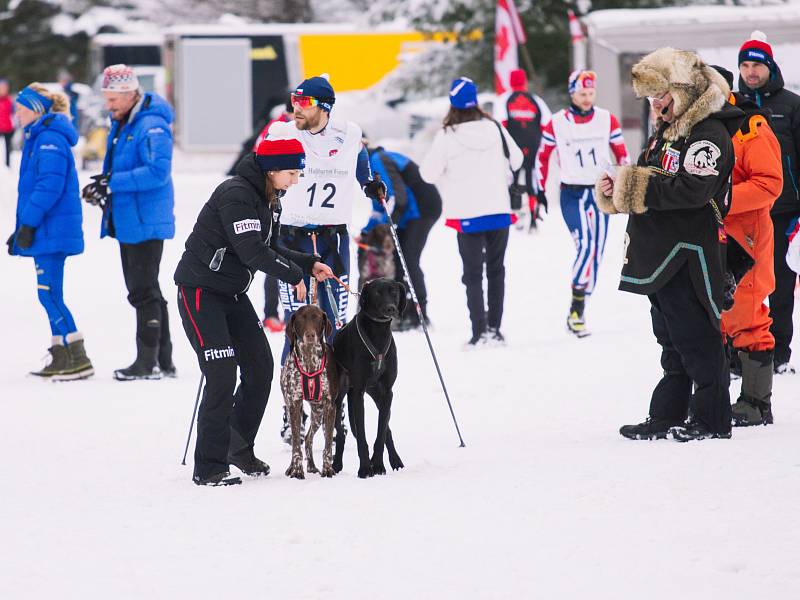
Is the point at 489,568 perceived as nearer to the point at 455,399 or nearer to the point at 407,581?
the point at 407,581

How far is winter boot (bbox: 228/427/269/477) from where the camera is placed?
6023 mm

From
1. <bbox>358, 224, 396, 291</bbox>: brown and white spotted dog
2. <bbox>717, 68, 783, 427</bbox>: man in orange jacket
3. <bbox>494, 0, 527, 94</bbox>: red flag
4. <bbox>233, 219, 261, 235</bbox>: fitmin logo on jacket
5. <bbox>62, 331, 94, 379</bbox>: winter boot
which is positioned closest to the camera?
<bbox>233, 219, 261, 235</bbox>: fitmin logo on jacket

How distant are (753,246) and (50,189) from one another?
4646 millimetres

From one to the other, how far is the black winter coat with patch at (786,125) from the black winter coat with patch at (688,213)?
5.30 ft

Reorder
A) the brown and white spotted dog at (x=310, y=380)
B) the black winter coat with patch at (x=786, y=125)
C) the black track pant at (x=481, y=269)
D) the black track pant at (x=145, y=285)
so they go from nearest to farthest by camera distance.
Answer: the brown and white spotted dog at (x=310, y=380), the black winter coat with patch at (x=786, y=125), the black track pant at (x=145, y=285), the black track pant at (x=481, y=269)

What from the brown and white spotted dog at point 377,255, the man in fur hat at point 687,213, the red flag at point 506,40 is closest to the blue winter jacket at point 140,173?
the brown and white spotted dog at point 377,255

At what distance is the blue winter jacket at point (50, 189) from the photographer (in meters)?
8.90

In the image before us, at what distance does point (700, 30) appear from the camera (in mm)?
19000

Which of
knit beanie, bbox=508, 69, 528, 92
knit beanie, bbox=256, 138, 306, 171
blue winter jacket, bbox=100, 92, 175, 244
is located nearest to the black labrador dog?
knit beanie, bbox=256, 138, 306, 171

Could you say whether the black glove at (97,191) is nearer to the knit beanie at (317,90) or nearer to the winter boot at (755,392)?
the knit beanie at (317,90)

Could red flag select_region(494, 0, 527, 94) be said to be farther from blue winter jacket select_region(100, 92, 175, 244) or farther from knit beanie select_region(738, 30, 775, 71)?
knit beanie select_region(738, 30, 775, 71)

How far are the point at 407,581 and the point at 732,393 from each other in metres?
3.64

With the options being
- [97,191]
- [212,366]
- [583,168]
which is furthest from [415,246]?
[212,366]

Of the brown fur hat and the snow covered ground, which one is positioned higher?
the brown fur hat
